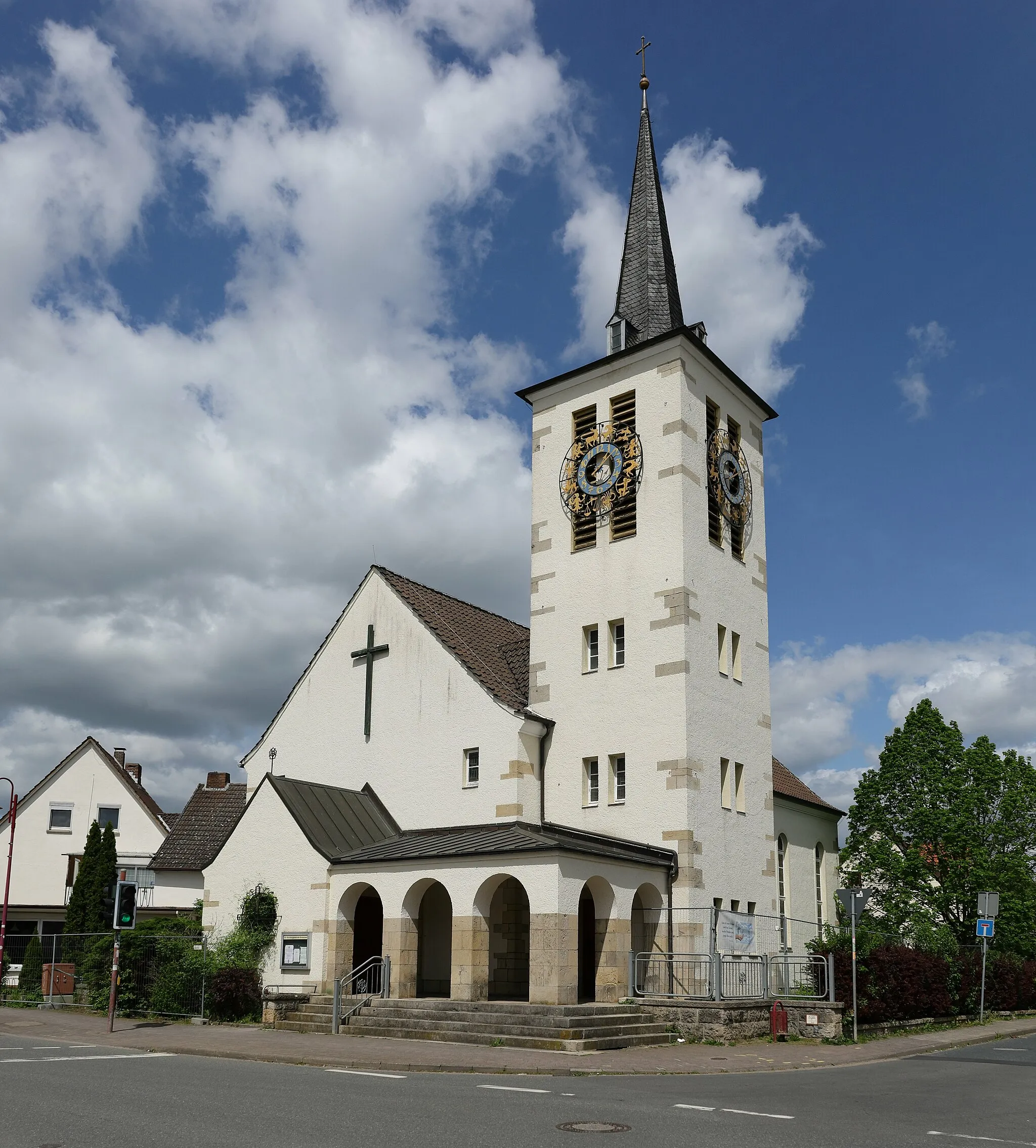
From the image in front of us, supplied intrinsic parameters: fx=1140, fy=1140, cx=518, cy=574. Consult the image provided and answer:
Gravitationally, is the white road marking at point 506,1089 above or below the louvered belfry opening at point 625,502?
below

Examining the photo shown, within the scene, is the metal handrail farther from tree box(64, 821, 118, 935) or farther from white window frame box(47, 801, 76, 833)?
white window frame box(47, 801, 76, 833)

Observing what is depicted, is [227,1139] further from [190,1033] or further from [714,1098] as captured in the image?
[190,1033]

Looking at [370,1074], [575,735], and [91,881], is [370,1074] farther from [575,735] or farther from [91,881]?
[91,881]

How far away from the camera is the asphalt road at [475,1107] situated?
34.5 ft

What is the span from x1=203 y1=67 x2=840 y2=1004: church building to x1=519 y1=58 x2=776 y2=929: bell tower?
0.06 meters

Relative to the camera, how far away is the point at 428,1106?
1277 centimetres

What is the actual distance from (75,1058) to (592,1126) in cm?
1008

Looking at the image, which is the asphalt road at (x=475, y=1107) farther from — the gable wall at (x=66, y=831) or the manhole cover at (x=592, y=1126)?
the gable wall at (x=66, y=831)

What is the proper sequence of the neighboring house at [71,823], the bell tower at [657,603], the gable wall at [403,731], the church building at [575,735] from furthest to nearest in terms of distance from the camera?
1. the neighboring house at [71,823]
2. the gable wall at [403,731]
3. the bell tower at [657,603]
4. the church building at [575,735]

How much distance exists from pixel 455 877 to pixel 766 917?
8748 millimetres

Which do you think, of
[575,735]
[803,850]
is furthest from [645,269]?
[803,850]

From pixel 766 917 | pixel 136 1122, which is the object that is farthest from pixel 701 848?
pixel 136 1122

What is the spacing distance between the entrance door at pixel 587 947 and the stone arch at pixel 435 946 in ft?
10.9

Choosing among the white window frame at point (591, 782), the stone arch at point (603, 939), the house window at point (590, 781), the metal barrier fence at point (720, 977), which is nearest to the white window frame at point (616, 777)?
the white window frame at point (591, 782)
